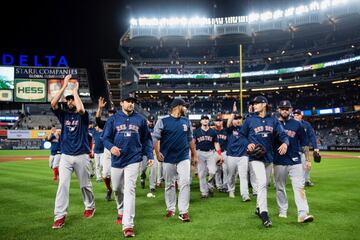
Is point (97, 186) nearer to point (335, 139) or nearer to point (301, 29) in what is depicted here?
point (335, 139)

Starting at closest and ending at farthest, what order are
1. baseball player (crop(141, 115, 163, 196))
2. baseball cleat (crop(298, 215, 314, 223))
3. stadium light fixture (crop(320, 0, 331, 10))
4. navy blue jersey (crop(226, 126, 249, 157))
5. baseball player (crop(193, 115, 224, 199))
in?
baseball cleat (crop(298, 215, 314, 223)), navy blue jersey (crop(226, 126, 249, 157)), baseball player (crop(193, 115, 224, 199)), baseball player (crop(141, 115, 163, 196)), stadium light fixture (crop(320, 0, 331, 10))

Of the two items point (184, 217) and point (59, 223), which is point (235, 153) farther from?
point (59, 223)

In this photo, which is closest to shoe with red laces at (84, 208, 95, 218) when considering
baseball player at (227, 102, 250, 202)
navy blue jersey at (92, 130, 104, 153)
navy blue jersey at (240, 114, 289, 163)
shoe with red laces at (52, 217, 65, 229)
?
shoe with red laces at (52, 217, 65, 229)

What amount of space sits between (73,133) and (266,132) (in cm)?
384

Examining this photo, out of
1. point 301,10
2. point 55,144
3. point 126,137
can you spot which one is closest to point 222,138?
point 126,137

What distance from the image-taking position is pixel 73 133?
6.63 meters

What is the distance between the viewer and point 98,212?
7453 millimetres

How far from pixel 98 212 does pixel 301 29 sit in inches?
2298

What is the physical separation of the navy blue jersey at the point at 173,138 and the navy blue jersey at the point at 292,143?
6.27ft

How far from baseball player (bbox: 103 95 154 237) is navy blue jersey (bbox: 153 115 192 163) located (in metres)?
0.66

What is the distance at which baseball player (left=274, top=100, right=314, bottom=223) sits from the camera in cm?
654

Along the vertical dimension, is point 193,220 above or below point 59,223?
below

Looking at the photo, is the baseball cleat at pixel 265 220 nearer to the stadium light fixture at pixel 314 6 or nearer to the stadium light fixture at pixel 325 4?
the stadium light fixture at pixel 325 4

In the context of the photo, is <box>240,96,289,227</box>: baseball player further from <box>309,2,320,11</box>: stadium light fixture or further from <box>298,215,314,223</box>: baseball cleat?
<box>309,2,320,11</box>: stadium light fixture
